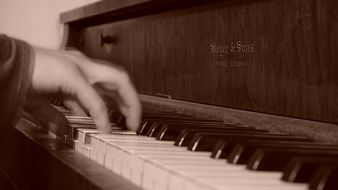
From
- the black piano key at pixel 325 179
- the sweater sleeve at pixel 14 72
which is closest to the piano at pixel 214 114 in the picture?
the black piano key at pixel 325 179

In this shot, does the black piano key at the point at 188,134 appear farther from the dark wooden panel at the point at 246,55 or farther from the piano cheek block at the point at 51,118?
the piano cheek block at the point at 51,118

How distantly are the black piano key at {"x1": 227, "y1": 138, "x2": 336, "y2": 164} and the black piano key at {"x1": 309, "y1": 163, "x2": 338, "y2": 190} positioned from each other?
0.13 meters

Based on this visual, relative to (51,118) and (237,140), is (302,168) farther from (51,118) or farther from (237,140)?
(51,118)

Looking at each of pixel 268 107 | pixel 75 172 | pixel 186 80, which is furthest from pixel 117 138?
pixel 186 80

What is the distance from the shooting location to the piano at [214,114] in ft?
1.94

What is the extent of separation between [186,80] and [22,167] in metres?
0.45

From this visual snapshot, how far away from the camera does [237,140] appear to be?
0.71 metres

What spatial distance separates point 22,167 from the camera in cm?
119

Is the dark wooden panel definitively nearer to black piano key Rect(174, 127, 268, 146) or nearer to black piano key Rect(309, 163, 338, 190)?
black piano key Rect(174, 127, 268, 146)

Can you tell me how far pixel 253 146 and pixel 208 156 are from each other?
0.06 m

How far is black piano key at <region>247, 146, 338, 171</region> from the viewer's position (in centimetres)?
59

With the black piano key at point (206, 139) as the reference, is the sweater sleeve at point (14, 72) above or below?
above

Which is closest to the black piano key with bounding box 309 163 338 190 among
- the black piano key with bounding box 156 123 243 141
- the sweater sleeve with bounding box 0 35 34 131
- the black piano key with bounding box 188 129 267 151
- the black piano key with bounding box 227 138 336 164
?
the black piano key with bounding box 227 138 336 164

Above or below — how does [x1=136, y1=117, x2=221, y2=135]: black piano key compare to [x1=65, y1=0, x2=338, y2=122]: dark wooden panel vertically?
below
